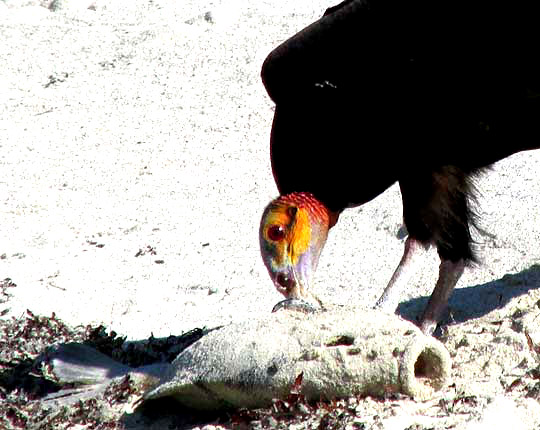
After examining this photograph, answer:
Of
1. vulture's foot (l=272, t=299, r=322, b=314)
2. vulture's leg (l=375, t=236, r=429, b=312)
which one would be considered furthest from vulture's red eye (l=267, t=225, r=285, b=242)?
vulture's leg (l=375, t=236, r=429, b=312)

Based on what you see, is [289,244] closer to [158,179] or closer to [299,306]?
[299,306]

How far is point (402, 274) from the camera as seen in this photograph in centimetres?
459

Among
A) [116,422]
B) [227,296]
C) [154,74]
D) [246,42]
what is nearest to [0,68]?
[154,74]

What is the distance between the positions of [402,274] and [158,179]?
92.8 inches

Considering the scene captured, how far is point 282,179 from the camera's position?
4.55 m

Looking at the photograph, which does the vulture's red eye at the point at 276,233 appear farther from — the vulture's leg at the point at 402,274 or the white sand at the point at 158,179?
the white sand at the point at 158,179

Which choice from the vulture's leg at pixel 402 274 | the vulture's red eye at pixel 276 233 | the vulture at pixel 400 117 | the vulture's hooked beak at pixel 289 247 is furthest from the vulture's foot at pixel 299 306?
the vulture's leg at pixel 402 274

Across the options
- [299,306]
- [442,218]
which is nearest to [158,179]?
[442,218]

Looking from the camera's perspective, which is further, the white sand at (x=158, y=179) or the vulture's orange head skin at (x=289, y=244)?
the white sand at (x=158, y=179)

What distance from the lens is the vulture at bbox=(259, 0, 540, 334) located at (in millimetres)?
4277

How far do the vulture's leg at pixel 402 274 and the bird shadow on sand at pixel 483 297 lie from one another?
0.15 meters

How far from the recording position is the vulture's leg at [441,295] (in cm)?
439

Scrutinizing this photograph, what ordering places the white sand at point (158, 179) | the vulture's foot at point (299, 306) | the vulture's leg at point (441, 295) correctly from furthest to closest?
1. the white sand at point (158, 179)
2. the vulture's leg at point (441, 295)
3. the vulture's foot at point (299, 306)

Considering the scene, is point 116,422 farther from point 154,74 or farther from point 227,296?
point 154,74
